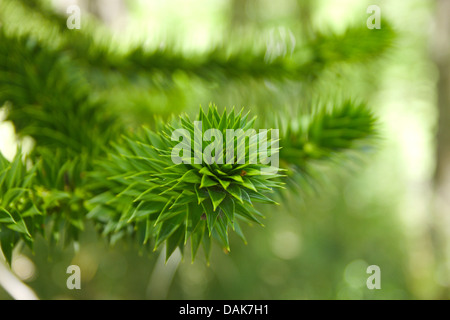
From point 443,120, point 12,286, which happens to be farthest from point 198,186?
point 443,120

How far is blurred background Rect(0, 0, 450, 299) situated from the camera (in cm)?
98

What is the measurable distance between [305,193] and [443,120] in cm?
87

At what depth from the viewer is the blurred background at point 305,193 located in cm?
98

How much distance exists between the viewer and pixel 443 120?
183 centimetres

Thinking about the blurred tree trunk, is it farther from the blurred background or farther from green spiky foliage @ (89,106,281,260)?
green spiky foliage @ (89,106,281,260)
